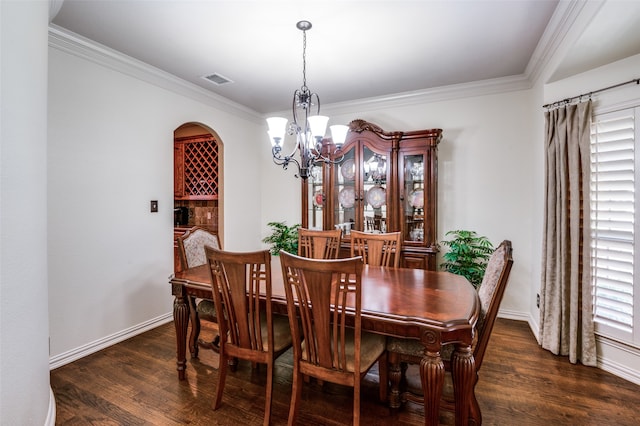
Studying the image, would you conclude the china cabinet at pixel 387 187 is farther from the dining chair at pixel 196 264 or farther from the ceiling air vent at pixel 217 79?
the dining chair at pixel 196 264

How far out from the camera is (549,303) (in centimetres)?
271

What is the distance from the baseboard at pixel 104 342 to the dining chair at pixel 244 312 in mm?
1417

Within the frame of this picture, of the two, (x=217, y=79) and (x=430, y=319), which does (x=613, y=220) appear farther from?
(x=217, y=79)

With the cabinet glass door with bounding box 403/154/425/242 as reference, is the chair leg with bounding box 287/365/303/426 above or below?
below

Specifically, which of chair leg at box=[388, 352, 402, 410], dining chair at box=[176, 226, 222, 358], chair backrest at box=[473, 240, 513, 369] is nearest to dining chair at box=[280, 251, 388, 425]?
chair leg at box=[388, 352, 402, 410]

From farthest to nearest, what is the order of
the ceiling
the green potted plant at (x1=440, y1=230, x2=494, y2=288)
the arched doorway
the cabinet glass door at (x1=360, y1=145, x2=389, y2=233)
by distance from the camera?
the arched doorway, the cabinet glass door at (x1=360, y1=145, x2=389, y2=233), the green potted plant at (x1=440, y1=230, x2=494, y2=288), the ceiling

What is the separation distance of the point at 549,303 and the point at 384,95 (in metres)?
2.70

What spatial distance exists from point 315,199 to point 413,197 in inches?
47.7

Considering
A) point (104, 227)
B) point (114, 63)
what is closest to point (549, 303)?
point (104, 227)

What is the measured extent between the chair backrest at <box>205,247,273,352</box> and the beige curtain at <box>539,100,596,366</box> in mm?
2305

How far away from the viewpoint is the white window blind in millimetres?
2307

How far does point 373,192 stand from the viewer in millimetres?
3773

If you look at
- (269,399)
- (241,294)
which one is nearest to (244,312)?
(241,294)

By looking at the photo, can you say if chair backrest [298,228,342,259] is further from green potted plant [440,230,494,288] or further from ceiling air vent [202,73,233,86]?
ceiling air vent [202,73,233,86]
